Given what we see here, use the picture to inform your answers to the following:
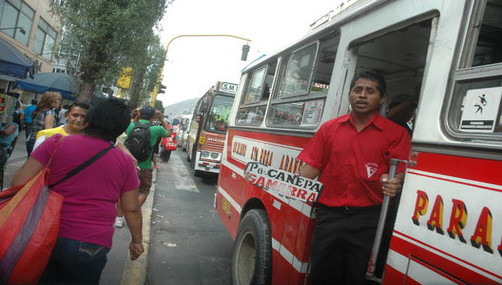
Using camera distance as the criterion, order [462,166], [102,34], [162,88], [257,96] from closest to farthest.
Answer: [462,166] → [257,96] → [102,34] → [162,88]

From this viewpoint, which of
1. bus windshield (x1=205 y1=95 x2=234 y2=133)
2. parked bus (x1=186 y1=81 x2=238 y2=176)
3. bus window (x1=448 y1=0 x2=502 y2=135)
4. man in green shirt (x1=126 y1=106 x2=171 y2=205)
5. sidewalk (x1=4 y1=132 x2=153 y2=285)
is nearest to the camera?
bus window (x1=448 y1=0 x2=502 y2=135)

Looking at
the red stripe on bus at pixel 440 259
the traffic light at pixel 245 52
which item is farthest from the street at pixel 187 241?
the traffic light at pixel 245 52

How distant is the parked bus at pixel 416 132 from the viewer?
168 centimetres

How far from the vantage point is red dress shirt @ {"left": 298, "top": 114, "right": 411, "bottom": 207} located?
242cm

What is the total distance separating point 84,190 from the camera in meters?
2.29

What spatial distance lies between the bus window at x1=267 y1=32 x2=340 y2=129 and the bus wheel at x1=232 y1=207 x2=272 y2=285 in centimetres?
97

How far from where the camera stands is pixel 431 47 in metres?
2.13

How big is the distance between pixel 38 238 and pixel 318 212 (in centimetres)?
168

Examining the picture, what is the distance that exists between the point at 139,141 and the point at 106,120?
3.22 m

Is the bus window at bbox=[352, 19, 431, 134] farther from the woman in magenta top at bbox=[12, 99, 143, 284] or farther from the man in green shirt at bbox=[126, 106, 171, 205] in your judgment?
the man in green shirt at bbox=[126, 106, 171, 205]

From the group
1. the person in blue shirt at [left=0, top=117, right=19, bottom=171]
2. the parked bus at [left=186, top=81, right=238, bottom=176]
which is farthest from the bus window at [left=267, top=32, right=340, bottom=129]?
the parked bus at [left=186, top=81, right=238, bottom=176]

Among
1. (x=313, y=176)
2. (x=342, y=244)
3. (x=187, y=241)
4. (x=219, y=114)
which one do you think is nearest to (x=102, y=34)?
(x=219, y=114)

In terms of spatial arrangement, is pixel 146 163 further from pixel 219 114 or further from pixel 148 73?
pixel 148 73

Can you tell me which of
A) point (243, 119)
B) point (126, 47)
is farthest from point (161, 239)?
point (126, 47)
